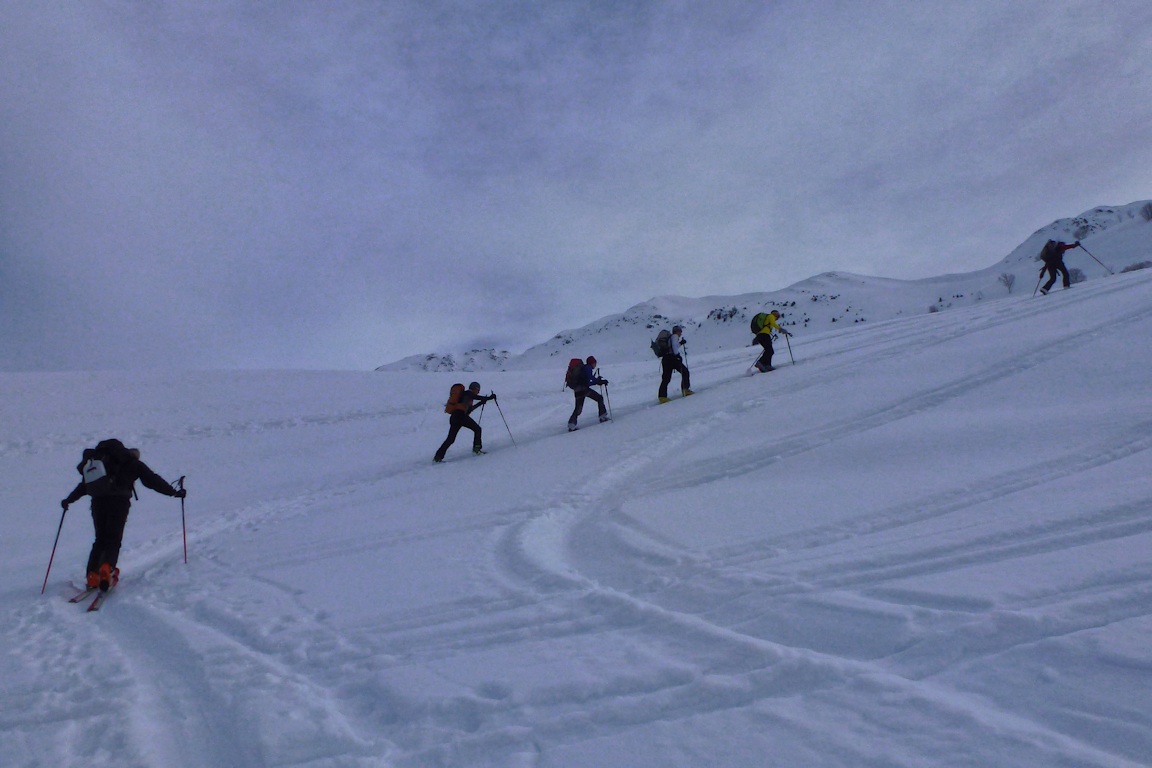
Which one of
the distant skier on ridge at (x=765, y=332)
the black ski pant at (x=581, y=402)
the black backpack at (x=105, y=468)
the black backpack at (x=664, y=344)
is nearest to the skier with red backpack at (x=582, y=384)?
the black ski pant at (x=581, y=402)

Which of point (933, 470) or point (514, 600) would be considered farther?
point (933, 470)

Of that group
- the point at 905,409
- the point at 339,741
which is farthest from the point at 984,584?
the point at 905,409

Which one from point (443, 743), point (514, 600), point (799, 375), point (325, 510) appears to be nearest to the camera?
point (443, 743)

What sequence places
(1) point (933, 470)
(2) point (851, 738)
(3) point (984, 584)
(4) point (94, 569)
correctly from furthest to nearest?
1. (4) point (94, 569)
2. (1) point (933, 470)
3. (3) point (984, 584)
4. (2) point (851, 738)

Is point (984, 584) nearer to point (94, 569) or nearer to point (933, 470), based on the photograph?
point (933, 470)

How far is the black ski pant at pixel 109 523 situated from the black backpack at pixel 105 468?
9 cm

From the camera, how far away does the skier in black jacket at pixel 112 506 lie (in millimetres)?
6129

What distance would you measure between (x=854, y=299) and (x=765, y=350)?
288 ft

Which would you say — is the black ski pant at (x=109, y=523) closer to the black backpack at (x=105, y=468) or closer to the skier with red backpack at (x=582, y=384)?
the black backpack at (x=105, y=468)

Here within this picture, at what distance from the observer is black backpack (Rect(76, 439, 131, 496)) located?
6508 mm

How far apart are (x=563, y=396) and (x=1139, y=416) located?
15995 mm

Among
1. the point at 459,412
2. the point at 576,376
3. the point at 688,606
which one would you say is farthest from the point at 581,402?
the point at 688,606

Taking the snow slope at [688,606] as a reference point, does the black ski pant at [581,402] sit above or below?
above

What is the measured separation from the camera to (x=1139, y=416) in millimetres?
5500
